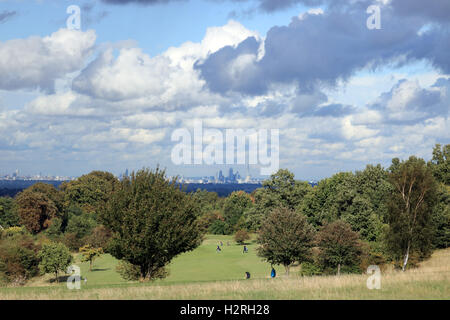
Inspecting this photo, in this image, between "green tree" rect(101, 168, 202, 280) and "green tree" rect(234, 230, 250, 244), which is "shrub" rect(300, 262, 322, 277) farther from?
"green tree" rect(234, 230, 250, 244)

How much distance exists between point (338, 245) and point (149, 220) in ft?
85.7

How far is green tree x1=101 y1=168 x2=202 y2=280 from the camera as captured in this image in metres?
35.1

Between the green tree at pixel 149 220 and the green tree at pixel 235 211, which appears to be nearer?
the green tree at pixel 149 220

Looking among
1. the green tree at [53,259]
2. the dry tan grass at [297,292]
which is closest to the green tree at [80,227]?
the green tree at [53,259]

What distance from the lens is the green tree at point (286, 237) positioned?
4903 centimetres

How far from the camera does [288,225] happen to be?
49406 mm

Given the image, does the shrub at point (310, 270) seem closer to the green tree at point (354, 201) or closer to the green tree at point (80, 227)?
the green tree at point (354, 201)

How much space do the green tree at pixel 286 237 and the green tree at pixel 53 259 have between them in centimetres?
3044

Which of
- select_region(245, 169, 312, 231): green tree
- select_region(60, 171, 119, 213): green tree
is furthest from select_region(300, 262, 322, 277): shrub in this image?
select_region(60, 171, 119, 213): green tree

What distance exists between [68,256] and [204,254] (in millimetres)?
32124

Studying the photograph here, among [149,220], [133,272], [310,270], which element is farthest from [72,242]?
[149,220]

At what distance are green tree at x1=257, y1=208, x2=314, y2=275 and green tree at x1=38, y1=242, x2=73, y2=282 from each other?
3044 centimetres
